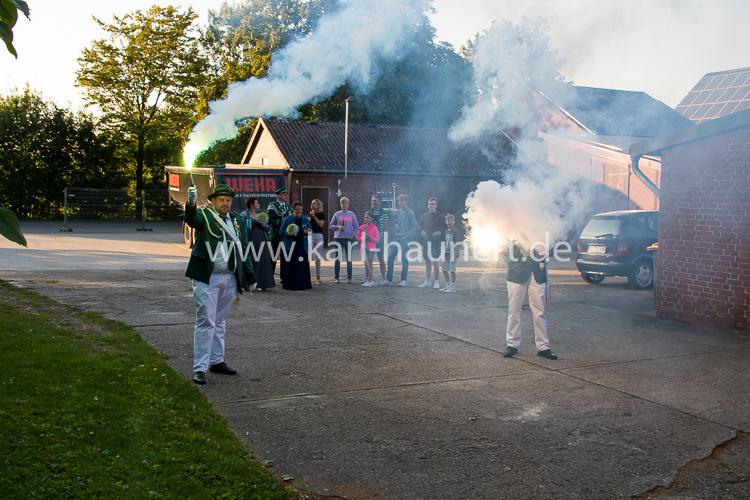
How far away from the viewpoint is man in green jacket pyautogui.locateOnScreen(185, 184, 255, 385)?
693 centimetres

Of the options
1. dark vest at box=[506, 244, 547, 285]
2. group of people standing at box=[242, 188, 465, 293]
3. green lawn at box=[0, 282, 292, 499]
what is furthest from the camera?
group of people standing at box=[242, 188, 465, 293]

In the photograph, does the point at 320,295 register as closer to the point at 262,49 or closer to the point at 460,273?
the point at 460,273

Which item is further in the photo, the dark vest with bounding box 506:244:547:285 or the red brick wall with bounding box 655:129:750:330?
the red brick wall with bounding box 655:129:750:330

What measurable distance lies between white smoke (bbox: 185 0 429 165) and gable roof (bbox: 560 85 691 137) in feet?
13.8

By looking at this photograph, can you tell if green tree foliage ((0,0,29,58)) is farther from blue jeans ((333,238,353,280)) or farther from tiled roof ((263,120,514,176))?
tiled roof ((263,120,514,176))

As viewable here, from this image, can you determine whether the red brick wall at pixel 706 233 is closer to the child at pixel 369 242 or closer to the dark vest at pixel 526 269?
the dark vest at pixel 526 269

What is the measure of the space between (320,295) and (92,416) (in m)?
8.29

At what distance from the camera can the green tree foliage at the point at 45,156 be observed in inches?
1649

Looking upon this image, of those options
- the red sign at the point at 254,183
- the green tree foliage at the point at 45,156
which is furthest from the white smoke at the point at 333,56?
the green tree foliage at the point at 45,156

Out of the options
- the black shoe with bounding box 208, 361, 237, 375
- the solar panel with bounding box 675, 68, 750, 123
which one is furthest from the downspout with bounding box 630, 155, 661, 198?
the solar panel with bounding box 675, 68, 750, 123

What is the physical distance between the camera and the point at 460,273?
18.5m

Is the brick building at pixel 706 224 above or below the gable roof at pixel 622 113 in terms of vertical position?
below

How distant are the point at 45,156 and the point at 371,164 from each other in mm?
23110

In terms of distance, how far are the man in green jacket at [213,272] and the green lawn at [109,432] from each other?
17.9 inches
